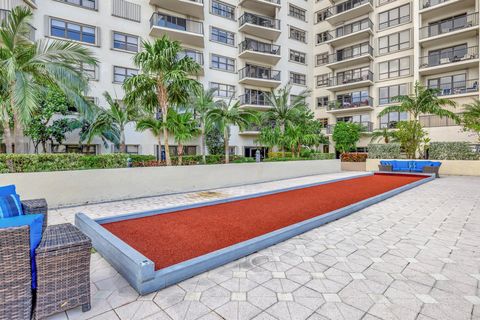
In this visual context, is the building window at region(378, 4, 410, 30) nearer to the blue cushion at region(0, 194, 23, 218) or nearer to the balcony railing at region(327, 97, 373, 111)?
the balcony railing at region(327, 97, 373, 111)

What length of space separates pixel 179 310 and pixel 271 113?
16026mm

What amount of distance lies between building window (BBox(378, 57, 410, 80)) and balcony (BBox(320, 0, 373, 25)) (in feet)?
19.4

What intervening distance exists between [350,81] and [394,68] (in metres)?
4.05

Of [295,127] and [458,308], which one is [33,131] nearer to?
[295,127]

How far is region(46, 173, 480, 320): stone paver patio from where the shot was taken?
2.60 meters

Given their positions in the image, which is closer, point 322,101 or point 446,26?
point 446,26

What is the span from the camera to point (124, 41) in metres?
18.4

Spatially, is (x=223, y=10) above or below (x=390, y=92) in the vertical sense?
above

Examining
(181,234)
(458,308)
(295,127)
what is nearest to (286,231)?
(181,234)

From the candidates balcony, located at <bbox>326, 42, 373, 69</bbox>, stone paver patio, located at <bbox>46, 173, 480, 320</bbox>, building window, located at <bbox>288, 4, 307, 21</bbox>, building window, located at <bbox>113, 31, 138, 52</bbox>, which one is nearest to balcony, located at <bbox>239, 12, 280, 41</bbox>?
building window, located at <bbox>288, 4, 307, 21</bbox>

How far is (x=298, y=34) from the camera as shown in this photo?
93.2 feet

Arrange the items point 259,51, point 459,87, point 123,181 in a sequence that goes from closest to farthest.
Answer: point 123,181
point 459,87
point 259,51

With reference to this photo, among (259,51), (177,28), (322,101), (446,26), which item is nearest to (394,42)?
(446,26)

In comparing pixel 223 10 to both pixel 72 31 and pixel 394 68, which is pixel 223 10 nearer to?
pixel 72 31
